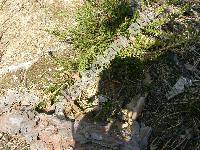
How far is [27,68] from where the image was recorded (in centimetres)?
572

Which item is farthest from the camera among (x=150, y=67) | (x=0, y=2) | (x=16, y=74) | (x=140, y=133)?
(x=0, y=2)

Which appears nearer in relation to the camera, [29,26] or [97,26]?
[97,26]

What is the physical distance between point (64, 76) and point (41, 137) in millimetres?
1000

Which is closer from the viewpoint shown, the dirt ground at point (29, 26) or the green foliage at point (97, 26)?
the green foliage at point (97, 26)

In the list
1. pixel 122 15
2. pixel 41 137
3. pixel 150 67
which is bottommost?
pixel 41 137

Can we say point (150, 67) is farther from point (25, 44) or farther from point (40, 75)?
point (25, 44)

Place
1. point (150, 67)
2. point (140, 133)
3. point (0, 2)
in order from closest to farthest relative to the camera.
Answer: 1. point (140, 133)
2. point (150, 67)
3. point (0, 2)

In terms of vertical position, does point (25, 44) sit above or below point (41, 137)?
above

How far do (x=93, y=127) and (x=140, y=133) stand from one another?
1.82 ft

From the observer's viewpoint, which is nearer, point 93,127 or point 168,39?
point 93,127

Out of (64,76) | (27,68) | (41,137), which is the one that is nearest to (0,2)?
(27,68)

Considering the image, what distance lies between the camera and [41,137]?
488cm

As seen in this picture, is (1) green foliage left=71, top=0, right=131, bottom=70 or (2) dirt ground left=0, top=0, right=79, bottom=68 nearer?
(1) green foliage left=71, top=0, right=131, bottom=70

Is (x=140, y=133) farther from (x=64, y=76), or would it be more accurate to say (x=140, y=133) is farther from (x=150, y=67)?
(x=64, y=76)
